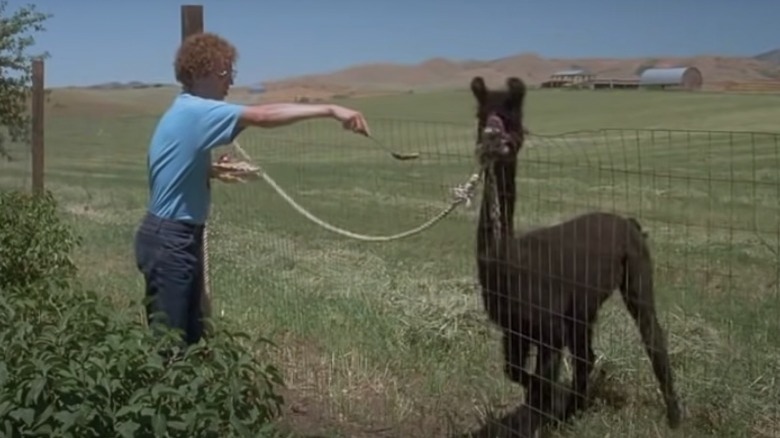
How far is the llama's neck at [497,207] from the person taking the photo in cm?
609

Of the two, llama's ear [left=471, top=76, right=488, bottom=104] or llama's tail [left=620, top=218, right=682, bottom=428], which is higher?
llama's ear [left=471, top=76, right=488, bottom=104]

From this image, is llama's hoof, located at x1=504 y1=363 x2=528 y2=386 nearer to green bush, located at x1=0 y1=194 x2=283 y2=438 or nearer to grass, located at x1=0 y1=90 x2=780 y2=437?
grass, located at x1=0 y1=90 x2=780 y2=437

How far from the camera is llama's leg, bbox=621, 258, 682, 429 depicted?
681 centimetres

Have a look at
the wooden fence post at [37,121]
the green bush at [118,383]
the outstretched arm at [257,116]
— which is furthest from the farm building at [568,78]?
the green bush at [118,383]

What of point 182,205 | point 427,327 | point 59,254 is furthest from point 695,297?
point 59,254

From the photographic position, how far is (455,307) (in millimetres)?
8766

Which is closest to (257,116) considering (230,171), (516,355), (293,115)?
(293,115)

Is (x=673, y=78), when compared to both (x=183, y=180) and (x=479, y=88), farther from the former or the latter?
(x=183, y=180)

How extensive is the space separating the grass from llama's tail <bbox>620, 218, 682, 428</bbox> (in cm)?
22

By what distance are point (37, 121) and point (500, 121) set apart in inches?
290

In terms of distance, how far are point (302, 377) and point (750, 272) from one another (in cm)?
464

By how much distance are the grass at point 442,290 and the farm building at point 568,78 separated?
7.09 meters

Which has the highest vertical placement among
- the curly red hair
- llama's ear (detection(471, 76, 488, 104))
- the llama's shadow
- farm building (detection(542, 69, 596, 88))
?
farm building (detection(542, 69, 596, 88))

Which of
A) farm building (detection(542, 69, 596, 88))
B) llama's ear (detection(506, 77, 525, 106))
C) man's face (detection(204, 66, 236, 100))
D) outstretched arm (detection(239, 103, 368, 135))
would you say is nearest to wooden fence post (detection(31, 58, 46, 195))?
man's face (detection(204, 66, 236, 100))
